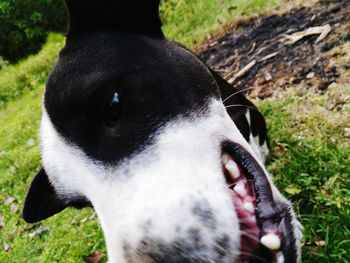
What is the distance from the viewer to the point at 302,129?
344 centimetres

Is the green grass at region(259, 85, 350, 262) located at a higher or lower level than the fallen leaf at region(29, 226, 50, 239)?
higher

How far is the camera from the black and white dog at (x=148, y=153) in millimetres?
1687

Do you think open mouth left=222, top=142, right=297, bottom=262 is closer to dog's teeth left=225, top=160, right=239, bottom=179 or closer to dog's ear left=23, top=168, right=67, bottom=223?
dog's teeth left=225, top=160, right=239, bottom=179

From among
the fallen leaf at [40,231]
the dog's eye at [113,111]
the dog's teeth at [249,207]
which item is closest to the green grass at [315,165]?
the dog's teeth at [249,207]

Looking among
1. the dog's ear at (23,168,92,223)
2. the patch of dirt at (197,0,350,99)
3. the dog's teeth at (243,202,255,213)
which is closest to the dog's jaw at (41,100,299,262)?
the dog's teeth at (243,202,255,213)

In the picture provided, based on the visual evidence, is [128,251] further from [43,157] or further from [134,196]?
[43,157]

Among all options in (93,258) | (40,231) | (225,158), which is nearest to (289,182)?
(225,158)

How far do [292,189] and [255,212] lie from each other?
1.08 m

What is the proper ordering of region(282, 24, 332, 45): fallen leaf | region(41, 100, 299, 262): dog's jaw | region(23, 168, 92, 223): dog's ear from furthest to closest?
region(282, 24, 332, 45): fallen leaf, region(23, 168, 92, 223): dog's ear, region(41, 100, 299, 262): dog's jaw

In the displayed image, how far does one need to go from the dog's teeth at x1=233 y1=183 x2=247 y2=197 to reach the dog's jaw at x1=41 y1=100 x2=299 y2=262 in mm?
80

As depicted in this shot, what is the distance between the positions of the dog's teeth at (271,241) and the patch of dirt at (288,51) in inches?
83.5

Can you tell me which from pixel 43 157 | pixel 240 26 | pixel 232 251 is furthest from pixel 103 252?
pixel 240 26

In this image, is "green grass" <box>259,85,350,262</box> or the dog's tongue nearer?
the dog's tongue

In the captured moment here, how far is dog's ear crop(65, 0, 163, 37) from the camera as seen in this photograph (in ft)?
7.52
